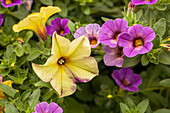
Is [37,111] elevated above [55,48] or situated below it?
below

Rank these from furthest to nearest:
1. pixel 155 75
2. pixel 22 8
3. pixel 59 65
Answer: pixel 155 75 < pixel 22 8 < pixel 59 65

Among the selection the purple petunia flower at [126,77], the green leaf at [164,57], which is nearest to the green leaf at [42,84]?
the purple petunia flower at [126,77]

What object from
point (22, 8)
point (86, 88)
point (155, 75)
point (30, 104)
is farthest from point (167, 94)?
point (22, 8)

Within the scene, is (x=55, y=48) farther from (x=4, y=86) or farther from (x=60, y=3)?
(x=60, y=3)

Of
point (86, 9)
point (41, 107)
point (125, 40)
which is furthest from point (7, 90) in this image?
point (86, 9)

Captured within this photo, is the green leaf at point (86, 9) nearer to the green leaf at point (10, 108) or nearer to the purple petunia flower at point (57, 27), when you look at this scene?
the purple petunia flower at point (57, 27)

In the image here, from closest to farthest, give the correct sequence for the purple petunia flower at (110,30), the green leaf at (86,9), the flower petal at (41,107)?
the flower petal at (41,107)
the purple petunia flower at (110,30)
the green leaf at (86,9)
